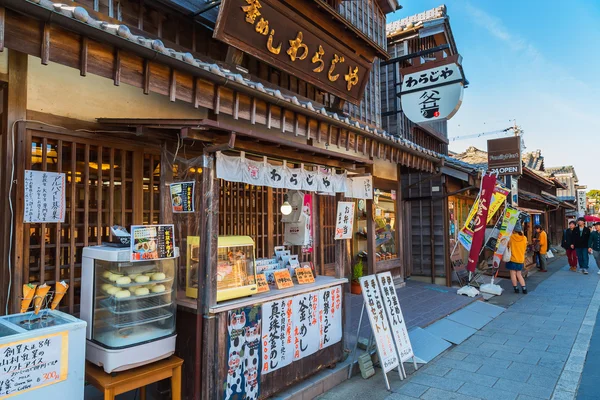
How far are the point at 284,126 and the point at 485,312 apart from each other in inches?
307

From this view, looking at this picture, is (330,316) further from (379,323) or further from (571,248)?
(571,248)

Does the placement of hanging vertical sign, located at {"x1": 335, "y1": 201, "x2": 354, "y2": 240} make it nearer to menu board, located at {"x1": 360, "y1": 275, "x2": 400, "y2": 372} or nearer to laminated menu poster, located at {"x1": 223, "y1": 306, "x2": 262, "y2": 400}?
menu board, located at {"x1": 360, "y1": 275, "x2": 400, "y2": 372}

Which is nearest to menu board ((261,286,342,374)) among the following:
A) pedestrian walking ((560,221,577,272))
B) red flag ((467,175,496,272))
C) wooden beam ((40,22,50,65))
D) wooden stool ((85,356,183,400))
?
wooden stool ((85,356,183,400))

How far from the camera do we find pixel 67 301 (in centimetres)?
505

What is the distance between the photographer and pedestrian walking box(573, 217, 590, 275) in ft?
56.9

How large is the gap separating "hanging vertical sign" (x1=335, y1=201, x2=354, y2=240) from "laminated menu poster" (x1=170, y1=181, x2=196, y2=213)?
9.50ft

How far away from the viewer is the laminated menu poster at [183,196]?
178 inches

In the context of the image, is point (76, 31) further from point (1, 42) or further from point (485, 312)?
point (485, 312)

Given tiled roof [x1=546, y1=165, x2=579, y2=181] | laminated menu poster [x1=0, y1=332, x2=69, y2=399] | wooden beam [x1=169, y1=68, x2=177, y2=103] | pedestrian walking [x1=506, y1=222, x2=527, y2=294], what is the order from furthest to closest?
tiled roof [x1=546, y1=165, x2=579, y2=181] → pedestrian walking [x1=506, y1=222, x2=527, y2=294] → wooden beam [x1=169, y1=68, x2=177, y2=103] → laminated menu poster [x1=0, y1=332, x2=69, y2=399]

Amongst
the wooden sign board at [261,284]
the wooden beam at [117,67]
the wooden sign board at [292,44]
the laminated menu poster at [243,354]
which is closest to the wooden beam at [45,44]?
the wooden beam at [117,67]

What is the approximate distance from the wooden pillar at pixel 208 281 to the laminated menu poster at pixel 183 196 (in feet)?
0.63

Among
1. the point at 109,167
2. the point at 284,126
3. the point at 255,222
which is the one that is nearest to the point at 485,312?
the point at 255,222

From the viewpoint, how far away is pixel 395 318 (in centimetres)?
640

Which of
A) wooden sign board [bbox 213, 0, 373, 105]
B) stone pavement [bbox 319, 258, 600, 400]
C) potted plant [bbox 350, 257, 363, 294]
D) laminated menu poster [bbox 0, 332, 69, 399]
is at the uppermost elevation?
wooden sign board [bbox 213, 0, 373, 105]
